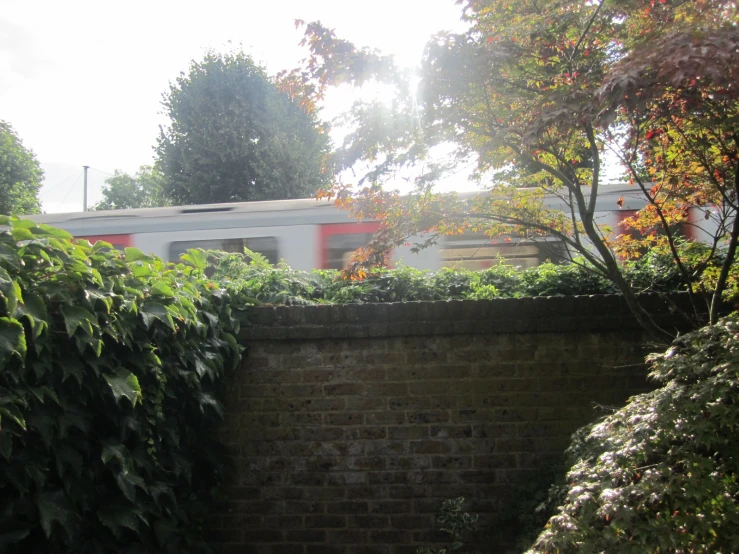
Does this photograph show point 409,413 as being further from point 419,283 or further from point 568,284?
point 568,284

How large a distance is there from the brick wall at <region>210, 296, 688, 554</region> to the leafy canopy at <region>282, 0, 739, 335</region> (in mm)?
486

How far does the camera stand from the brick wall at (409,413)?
14.9 ft

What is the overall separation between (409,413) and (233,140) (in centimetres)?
1865

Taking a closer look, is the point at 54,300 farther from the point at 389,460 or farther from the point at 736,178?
the point at 736,178

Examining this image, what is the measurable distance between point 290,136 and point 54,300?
20.6m

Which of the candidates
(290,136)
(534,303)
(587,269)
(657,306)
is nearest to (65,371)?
(534,303)

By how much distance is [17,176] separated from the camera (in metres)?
25.5

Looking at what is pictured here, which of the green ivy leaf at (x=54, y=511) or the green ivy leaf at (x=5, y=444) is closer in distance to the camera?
the green ivy leaf at (x=5, y=444)

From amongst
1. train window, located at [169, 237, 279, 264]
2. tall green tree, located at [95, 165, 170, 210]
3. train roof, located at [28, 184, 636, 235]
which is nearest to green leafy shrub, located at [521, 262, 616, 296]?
train roof, located at [28, 184, 636, 235]

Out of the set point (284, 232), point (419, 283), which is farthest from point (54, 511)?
point (284, 232)

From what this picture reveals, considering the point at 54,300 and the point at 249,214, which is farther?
the point at 249,214

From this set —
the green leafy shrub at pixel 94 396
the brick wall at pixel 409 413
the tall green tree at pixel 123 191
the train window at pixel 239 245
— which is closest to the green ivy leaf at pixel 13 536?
the green leafy shrub at pixel 94 396

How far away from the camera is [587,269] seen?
4.62 meters

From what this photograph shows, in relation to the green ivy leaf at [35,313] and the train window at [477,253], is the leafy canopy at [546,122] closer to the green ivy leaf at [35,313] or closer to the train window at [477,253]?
the green ivy leaf at [35,313]
